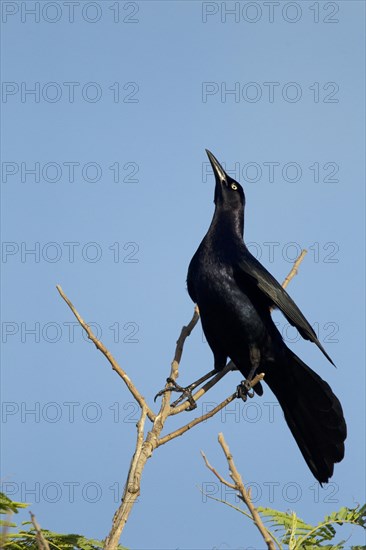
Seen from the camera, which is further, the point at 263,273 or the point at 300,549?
the point at 263,273

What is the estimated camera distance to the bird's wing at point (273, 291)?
21.8ft

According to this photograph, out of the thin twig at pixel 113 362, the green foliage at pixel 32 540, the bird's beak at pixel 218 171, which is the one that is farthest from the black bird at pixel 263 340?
the green foliage at pixel 32 540

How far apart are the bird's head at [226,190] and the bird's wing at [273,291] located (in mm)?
966

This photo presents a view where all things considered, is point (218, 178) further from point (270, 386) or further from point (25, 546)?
point (25, 546)

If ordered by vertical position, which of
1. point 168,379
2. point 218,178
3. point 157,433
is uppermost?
point 218,178

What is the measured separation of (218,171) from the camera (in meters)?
8.06

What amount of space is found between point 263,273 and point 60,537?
143 inches

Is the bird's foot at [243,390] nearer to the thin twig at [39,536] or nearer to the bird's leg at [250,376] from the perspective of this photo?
the bird's leg at [250,376]

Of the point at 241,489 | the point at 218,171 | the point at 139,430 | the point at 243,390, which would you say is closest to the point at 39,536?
the point at 241,489

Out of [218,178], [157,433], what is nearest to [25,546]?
[157,433]

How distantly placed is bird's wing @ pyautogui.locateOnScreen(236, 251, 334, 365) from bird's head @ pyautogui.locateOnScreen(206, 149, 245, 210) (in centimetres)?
97

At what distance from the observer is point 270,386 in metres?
7.27

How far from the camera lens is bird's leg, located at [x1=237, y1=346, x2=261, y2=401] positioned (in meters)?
6.56

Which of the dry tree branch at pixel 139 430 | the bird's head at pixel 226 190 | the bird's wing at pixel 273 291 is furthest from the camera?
the bird's head at pixel 226 190
